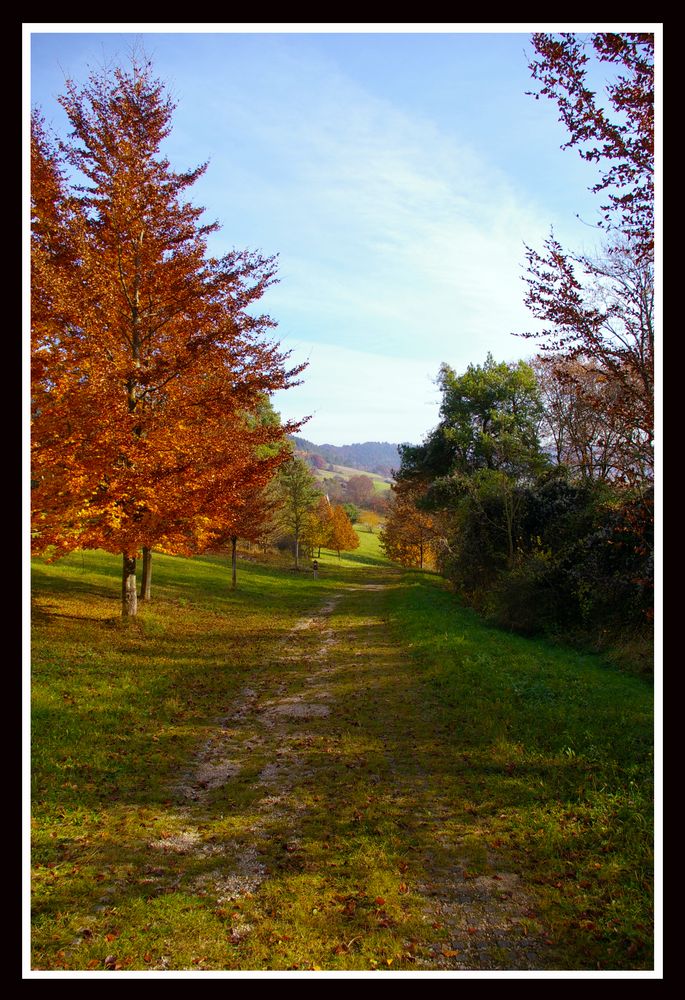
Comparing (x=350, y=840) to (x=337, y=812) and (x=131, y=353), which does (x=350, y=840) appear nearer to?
(x=337, y=812)

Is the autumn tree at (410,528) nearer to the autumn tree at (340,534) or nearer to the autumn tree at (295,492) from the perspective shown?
the autumn tree at (340,534)

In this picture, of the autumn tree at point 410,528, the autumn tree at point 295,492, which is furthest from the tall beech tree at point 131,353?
the autumn tree at point 295,492

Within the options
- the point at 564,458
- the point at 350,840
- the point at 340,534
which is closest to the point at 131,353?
the point at 350,840

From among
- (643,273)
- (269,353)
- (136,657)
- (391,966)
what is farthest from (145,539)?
(643,273)

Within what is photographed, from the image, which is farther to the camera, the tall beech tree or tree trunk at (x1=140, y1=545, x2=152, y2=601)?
tree trunk at (x1=140, y1=545, x2=152, y2=601)

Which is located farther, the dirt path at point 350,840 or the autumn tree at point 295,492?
the autumn tree at point 295,492

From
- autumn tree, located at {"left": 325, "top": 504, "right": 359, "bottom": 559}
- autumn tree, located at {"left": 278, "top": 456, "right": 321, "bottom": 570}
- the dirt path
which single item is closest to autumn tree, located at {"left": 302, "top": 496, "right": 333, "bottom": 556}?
autumn tree, located at {"left": 278, "top": 456, "right": 321, "bottom": 570}

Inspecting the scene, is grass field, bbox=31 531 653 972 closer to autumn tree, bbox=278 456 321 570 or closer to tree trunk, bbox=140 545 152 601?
tree trunk, bbox=140 545 152 601

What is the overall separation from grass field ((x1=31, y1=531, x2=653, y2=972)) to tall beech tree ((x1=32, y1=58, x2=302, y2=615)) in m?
3.37

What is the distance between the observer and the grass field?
3.85 metres

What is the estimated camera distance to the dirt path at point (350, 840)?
154 inches

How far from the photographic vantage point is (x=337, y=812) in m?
5.77

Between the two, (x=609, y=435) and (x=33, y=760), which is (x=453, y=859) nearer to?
(x=33, y=760)

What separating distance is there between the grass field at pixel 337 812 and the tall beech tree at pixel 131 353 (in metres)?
3.37
